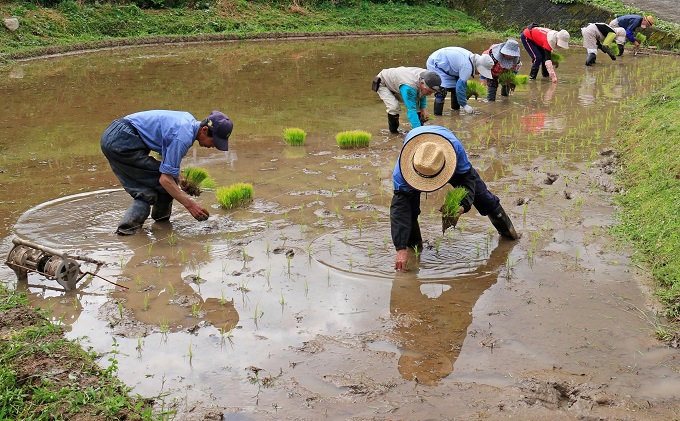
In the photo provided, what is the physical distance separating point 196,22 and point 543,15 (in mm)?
10802

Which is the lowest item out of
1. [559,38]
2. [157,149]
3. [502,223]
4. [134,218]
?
[134,218]

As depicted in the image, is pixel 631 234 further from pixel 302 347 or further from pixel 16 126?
pixel 16 126

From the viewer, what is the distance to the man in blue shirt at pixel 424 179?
475cm

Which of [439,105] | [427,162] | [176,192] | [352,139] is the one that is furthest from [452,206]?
[439,105]

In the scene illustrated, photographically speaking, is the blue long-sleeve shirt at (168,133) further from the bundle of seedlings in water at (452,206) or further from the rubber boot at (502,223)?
the rubber boot at (502,223)

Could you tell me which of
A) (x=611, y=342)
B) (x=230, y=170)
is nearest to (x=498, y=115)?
(x=230, y=170)

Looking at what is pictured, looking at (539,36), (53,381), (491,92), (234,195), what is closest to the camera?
(53,381)

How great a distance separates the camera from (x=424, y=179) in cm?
480

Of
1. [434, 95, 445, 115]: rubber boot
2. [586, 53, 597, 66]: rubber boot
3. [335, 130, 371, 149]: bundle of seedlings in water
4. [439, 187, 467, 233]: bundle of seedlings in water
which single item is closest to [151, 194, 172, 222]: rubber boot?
[439, 187, 467, 233]: bundle of seedlings in water

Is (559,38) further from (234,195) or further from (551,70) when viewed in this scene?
(234,195)

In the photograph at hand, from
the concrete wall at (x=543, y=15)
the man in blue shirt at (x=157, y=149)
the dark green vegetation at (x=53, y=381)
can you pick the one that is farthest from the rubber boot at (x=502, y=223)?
the concrete wall at (x=543, y=15)

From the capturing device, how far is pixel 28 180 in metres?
6.94

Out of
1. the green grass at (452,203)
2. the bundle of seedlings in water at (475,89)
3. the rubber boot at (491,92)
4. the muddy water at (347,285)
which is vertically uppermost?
the green grass at (452,203)

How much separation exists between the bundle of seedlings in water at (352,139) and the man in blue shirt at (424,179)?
3.03 metres
